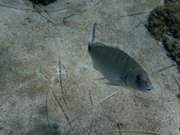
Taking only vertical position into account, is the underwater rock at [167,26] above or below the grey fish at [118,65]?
below

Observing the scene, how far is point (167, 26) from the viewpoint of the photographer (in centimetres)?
552

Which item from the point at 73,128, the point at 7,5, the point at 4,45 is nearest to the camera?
the point at 73,128

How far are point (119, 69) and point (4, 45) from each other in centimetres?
284

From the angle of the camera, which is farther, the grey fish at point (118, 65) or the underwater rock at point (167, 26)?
the underwater rock at point (167, 26)

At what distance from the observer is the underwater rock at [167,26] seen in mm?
5375

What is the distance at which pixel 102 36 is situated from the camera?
5.50 metres

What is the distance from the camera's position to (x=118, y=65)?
276 centimetres

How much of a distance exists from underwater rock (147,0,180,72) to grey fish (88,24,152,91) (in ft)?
8.72

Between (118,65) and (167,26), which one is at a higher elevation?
(118,65)

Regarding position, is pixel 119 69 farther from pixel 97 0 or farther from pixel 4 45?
pixel 97 0

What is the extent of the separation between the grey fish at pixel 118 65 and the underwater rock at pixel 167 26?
266 centimetres

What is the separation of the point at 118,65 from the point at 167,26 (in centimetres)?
299

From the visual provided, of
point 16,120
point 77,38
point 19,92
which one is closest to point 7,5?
point 77,38

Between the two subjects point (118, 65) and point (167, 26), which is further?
point (167, 26)
